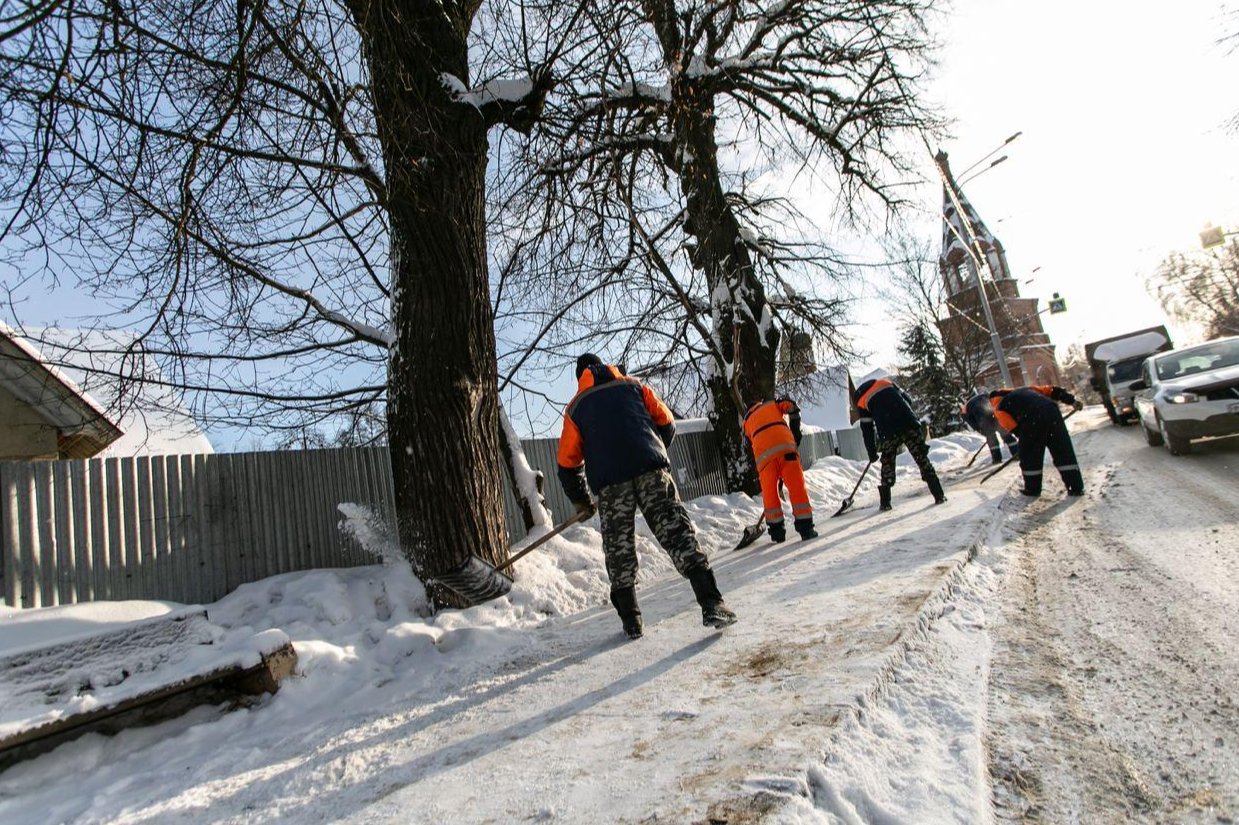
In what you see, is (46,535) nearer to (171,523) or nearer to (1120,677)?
(171,523)

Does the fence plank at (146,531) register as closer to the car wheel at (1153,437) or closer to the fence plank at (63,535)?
the fence plank at (63,535)

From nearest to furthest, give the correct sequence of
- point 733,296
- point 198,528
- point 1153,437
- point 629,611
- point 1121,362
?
1. point 629,611
2. point 198,528
3. point 1153,437
4. point 733,296
5. point 1121,362

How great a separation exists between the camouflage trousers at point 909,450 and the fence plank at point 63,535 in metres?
8.42

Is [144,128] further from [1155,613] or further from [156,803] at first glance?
[1155,613]

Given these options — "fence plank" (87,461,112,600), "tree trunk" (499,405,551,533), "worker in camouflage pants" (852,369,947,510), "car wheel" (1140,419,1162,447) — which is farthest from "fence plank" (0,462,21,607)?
"car wheel" (1140,419,1162,447)

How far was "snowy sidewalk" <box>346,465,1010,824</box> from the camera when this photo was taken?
71.2 inches

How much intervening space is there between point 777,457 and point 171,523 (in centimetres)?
613

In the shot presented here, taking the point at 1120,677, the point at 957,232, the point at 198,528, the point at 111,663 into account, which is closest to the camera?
the point at 1120,677

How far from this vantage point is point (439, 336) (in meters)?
4.98

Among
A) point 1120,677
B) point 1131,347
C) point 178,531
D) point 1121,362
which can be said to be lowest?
point 1120,677

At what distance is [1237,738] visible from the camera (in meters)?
1.69

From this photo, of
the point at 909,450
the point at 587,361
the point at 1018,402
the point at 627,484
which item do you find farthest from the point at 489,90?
the point at 1018,402

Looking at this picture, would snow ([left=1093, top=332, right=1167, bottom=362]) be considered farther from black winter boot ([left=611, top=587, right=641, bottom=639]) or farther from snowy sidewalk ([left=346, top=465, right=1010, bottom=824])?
black winter boot ([left=611, top=587, right=641, bottom=639])

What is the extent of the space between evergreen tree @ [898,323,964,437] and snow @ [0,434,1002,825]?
30863 millimetres
